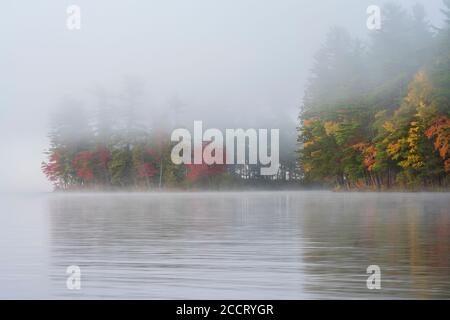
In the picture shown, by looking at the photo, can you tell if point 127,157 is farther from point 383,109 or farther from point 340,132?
point 383,109

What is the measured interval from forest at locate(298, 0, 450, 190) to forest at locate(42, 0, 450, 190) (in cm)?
7

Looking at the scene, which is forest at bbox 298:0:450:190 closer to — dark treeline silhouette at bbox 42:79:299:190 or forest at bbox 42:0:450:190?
forest at bbox 42:0:450:190

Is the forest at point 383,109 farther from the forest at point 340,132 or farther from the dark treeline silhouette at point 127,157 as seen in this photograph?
the dark treeline silhouette at point 127,157

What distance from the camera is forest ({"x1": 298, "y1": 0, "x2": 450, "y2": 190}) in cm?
4312

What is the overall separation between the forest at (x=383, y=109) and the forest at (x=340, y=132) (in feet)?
0.23

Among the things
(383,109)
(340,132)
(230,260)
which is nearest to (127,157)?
(340,132)

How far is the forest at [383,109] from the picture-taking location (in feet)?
141

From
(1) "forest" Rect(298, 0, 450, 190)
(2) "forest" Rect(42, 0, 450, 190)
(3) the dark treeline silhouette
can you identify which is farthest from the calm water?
(3) the dark treeline silhouette

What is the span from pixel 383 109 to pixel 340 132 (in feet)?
14.0

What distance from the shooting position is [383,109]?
50594mm
